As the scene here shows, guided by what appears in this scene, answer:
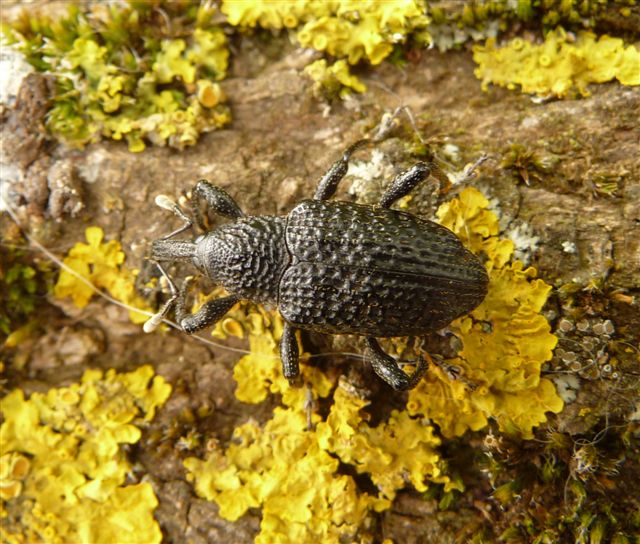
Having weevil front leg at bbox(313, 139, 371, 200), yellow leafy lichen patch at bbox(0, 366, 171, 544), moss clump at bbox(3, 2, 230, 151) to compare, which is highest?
moss clump at bbox(3, 2, 230, 151)

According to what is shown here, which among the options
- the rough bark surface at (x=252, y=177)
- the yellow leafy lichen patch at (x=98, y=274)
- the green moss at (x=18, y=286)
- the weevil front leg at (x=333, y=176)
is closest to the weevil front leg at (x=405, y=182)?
the rough bark surface at (x=252, y=177)

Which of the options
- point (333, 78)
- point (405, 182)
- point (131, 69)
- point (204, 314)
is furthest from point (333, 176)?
point (131, 69)

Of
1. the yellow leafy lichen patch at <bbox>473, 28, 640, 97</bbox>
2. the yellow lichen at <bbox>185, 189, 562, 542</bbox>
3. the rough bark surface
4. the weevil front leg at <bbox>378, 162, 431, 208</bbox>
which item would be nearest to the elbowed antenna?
the rough bark surface

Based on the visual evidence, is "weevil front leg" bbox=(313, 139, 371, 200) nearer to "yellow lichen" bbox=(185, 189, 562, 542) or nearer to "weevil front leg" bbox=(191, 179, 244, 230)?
"weevil front leg" bbox=(191, 179, 244, 230)

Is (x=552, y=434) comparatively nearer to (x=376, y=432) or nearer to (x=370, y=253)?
(x=376, y=432)

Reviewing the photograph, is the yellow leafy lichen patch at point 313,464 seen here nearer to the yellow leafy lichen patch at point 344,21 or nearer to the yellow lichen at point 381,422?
the yellow lichen at point 381,422

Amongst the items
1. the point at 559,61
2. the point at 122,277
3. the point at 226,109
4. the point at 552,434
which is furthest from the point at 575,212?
the point at 122,277
